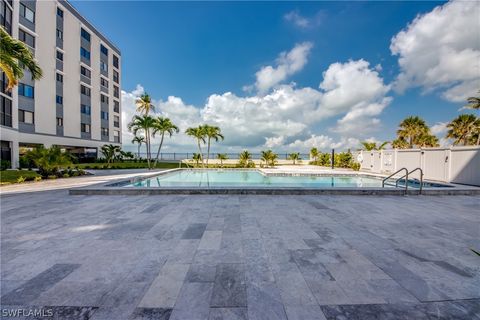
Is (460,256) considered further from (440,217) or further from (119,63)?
(119,63)

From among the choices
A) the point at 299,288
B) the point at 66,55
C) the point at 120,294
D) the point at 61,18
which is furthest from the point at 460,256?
the point at 61,18

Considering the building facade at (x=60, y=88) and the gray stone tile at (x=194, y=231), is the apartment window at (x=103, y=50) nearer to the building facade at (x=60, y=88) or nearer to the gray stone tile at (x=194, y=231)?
the building facade at (x=60, y=88)

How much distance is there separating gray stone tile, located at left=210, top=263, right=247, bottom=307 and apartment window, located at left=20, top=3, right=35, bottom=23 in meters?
29.2

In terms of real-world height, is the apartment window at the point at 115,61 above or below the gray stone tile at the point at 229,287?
above

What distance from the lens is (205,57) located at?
63.5 feet

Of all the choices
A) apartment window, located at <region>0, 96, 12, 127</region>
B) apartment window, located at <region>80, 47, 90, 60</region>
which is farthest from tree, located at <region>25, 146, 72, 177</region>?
apartment window, located at <region>80, 47, 90, 60</region>

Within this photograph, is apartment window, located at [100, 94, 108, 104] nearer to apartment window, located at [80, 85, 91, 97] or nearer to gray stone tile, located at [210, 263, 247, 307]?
apartment window, located at [80, 85, 91, 97]

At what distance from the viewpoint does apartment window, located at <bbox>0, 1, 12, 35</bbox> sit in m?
15.2

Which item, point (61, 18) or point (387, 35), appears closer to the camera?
point (387, 35)

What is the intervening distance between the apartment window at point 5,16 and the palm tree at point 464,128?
43.9 m

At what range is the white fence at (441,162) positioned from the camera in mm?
9438

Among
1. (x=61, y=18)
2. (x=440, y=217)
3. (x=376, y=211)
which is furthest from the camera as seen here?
(x=61, y=18)

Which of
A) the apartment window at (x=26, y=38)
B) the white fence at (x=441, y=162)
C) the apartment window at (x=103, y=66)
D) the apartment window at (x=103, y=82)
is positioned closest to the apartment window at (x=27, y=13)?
the apartment window at (x=26, y=38)

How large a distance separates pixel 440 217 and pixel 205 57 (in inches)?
808
